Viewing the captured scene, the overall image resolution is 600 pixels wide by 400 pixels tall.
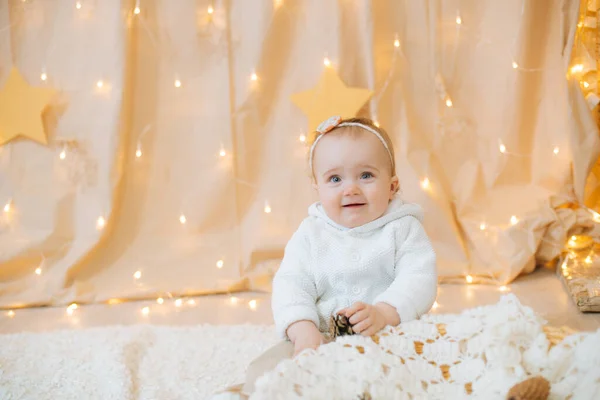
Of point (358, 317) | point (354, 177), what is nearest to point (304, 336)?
point (358, 317)

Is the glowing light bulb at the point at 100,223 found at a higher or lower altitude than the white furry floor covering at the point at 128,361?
higher

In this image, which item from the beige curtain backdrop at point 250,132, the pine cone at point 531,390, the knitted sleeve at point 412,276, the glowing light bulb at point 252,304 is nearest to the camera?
the pine cone at point 531,390

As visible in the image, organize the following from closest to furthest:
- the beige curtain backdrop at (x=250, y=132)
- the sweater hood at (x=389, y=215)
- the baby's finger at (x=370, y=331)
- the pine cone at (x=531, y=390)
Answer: the pine cone at (x=531, y=390) → the baby's finger at (x=370, y=331) → the sweater hood at (x=389, y=215) → the beige curtain backdrop at (x=250, y=132)

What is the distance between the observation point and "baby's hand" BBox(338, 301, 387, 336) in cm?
111

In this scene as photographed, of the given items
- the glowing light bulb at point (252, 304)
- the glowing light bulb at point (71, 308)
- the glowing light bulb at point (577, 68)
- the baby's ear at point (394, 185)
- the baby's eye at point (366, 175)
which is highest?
the glowing light bulb at point (577, 68)

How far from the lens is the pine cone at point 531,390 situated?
2.68ft

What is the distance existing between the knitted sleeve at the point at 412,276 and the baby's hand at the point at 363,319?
0.27 feet

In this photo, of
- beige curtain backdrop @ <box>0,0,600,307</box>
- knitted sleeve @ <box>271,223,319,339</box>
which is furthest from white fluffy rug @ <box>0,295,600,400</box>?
beige curtain backdrop @ <box>0,0,600,307</box>

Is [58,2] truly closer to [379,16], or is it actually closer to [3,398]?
[379,16]

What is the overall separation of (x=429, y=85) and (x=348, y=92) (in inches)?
11.1

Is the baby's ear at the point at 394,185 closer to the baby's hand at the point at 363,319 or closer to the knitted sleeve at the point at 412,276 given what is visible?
the knitted sleeve at the point at 412,276

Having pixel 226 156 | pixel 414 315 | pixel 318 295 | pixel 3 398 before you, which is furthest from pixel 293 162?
pixel 3 398

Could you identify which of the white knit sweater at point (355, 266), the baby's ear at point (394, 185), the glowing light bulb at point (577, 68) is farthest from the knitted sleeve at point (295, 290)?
the glowing light bulb at point (577, 68)

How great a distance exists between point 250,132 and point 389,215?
2.77 ft
